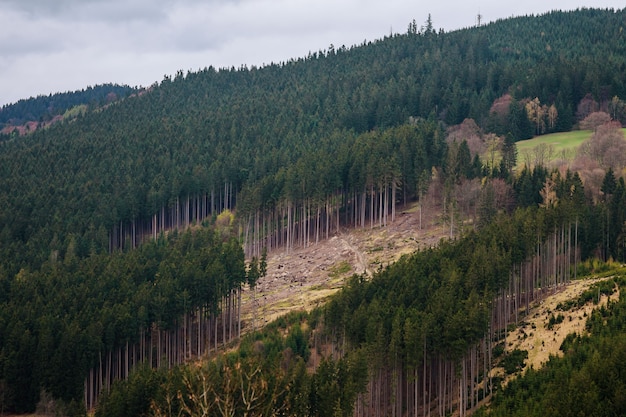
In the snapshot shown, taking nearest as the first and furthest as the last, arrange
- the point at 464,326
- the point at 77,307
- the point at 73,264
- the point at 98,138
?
the point at 464,326 → the point at 77,307 → the point at 73,264 → the point at 98,138

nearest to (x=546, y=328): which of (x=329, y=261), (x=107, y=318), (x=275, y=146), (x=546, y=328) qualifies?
(x=546, y=328)

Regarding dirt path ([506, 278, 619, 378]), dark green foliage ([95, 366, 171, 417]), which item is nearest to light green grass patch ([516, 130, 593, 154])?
dirt path ([506, 278, 619, 378])

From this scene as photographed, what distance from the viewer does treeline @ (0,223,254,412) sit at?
7469 cm

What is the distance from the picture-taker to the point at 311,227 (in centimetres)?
12238

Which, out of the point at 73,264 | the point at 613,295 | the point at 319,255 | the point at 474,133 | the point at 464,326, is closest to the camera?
the point at 464,326

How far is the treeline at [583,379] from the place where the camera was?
1908 inches

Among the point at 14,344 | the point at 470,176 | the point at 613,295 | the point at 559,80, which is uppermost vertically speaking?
the point at 559,80

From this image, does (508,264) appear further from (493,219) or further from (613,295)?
(493,219)

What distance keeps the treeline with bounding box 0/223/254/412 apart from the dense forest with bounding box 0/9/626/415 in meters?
0.26

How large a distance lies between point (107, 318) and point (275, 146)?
8106cm

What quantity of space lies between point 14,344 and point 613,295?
5943 cm

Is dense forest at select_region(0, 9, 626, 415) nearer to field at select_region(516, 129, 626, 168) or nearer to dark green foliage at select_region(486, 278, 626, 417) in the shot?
field at select_region(516, 129, 626, 168)

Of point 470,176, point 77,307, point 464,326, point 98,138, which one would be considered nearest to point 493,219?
point 470,176

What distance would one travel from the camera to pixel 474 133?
14575 cm
